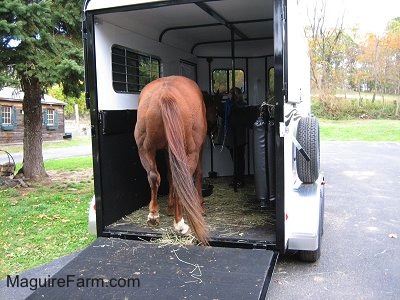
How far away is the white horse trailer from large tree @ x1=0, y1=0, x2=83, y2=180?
9.00 ft

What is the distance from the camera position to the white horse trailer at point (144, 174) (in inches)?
126

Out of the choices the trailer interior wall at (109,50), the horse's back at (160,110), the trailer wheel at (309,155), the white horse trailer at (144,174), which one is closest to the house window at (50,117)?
the white horse trailer at (144,174)

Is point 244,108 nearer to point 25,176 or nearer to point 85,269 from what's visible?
point 85,269

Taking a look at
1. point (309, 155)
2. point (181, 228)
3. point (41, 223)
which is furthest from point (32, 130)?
point (309, 155)

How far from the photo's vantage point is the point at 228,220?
4.77 metres

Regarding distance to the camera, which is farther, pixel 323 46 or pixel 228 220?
pixel 323 46

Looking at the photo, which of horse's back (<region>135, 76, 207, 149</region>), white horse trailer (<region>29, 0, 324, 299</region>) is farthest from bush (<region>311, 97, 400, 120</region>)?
horse's back (<region>135, 76, 207, 149</region>)

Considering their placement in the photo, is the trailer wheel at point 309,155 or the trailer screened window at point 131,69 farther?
the trailer wheel at point 309,155

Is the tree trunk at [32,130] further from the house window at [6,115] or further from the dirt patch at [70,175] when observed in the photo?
the house window at [6,115]

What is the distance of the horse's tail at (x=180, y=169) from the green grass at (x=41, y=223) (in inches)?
82.5

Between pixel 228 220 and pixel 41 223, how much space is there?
336 centimetres

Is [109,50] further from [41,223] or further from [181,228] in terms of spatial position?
[41,223]

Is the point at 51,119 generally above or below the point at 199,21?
below

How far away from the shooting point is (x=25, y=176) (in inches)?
408
